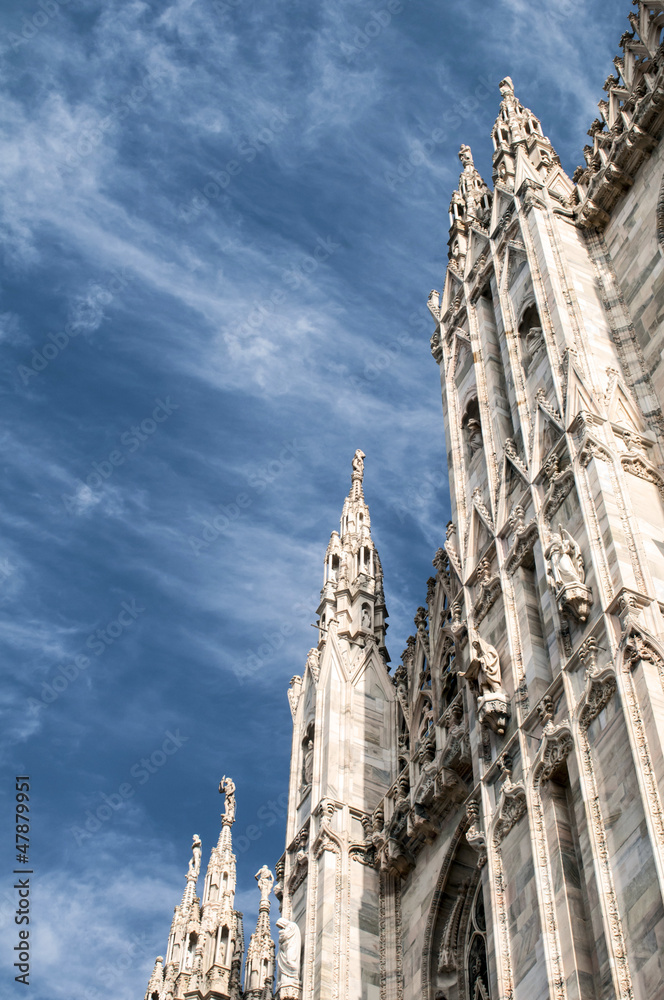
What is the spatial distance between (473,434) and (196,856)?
12.2 metres

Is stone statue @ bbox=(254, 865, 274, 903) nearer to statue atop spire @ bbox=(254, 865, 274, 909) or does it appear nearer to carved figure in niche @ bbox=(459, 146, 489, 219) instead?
statue atop spire @ bbox=(254, 865, 274, 909)

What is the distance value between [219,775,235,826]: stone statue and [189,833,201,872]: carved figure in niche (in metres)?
1.12

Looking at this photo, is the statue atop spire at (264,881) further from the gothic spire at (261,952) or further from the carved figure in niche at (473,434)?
the carved figure in niche at (473,434)

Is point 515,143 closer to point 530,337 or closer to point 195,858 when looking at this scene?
point 530,337

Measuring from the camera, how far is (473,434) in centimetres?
2331

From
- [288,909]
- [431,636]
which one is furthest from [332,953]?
[431,636]

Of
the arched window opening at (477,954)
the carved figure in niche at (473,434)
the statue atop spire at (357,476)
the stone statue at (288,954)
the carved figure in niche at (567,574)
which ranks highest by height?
the statue atop spire at (357,476)

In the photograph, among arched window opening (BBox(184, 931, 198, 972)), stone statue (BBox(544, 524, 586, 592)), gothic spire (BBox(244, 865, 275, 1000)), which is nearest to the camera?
stone statue (BBox(544, 524, 586, 592))

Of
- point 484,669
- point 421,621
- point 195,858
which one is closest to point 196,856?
point 195,858

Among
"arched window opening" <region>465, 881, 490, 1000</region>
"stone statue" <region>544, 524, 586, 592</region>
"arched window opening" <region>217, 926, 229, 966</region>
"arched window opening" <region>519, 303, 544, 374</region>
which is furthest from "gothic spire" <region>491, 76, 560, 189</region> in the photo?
"arched window opening" <region>217, 926, 229, 966</region>

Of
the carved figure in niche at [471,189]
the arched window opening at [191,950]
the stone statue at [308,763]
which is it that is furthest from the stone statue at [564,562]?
the arched window opening at [191,950]

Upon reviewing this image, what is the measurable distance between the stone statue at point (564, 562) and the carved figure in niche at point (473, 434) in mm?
6574

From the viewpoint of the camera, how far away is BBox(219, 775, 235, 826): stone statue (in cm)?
2895

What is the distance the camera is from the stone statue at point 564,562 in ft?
50.9
